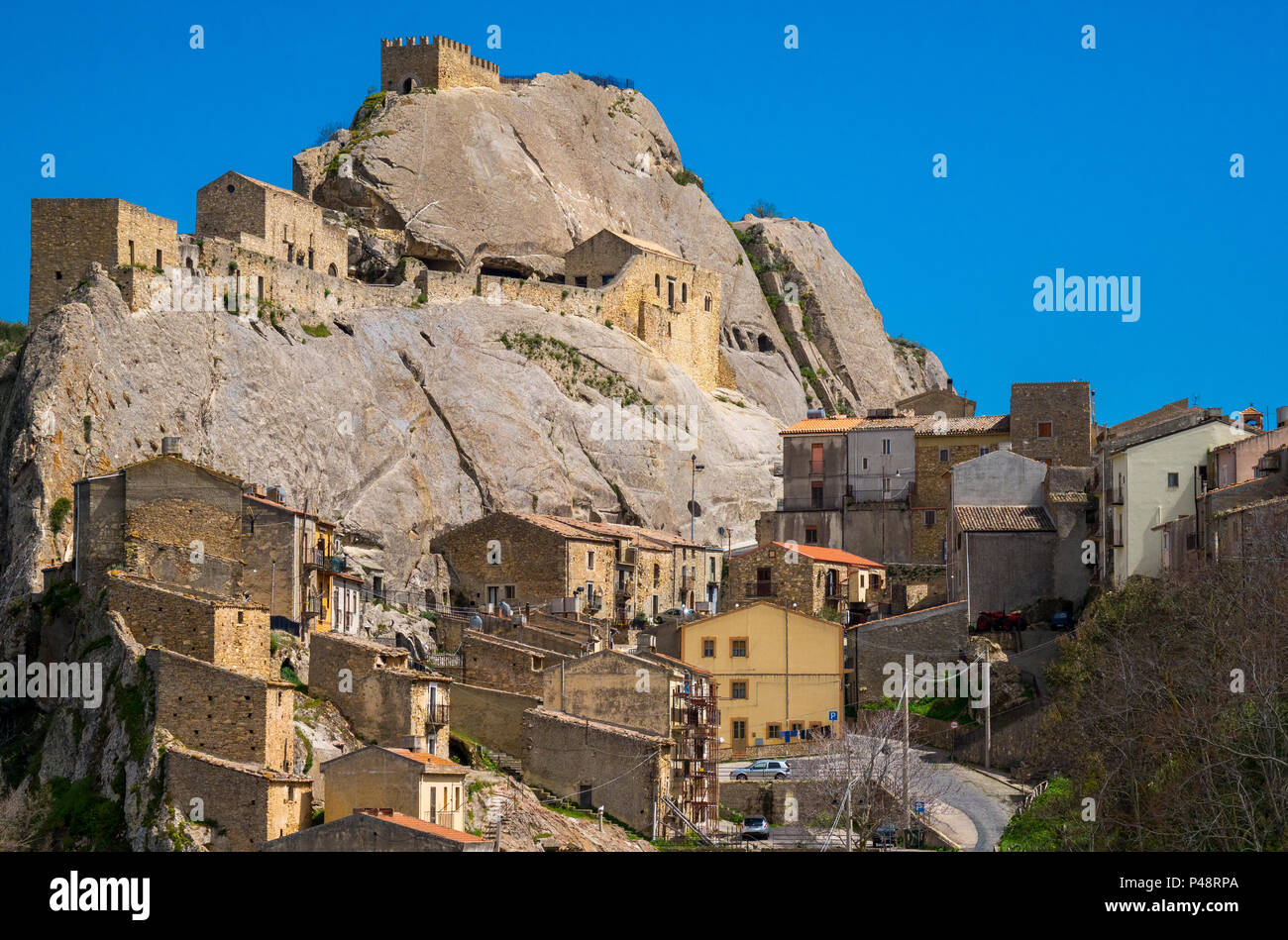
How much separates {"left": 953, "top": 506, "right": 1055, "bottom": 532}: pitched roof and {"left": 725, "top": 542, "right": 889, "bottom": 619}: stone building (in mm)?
5735

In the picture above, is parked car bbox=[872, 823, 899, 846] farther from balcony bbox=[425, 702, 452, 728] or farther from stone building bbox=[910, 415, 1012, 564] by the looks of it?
stone building bbox=[910, 415, 1012, 564]

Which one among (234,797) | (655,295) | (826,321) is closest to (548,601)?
(234,797)

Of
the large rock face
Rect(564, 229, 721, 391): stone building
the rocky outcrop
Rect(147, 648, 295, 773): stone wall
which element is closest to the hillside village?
Rect(147, 648, 295, 773): stone wall

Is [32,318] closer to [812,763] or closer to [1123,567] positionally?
[812,763]

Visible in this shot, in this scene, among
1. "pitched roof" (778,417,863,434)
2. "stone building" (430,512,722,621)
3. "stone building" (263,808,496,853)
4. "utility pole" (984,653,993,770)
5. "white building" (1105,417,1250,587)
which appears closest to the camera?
"stone building" (263,808,496,853)

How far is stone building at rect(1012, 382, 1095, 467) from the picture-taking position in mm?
76688

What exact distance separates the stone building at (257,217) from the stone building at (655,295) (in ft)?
56.7

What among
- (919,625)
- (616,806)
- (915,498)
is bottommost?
(616,806)

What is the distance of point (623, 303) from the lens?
94750 millimetres

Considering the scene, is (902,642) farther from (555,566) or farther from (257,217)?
(257,217)

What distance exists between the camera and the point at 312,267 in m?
82.7

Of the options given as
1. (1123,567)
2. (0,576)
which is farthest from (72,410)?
(1123,567)

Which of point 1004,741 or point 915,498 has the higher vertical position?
point 915,498
